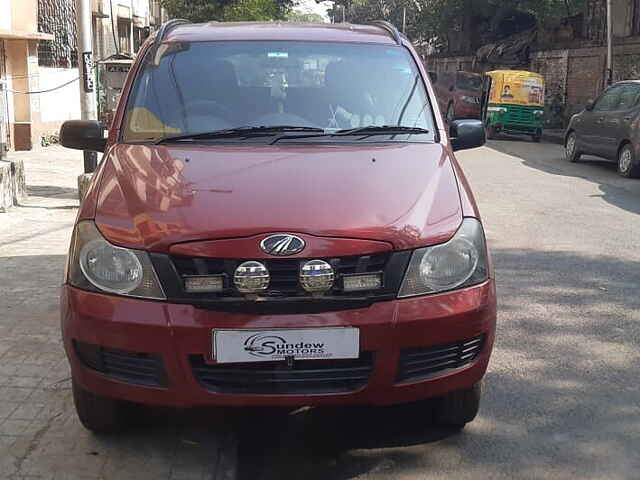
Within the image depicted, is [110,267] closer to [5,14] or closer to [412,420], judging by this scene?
[412,420]

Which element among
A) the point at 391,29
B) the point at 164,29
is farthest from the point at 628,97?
the point at 164,29

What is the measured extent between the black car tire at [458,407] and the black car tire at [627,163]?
35.2ft

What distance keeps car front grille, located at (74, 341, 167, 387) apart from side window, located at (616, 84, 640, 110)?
41.6 feet

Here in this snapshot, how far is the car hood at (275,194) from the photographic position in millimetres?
3066

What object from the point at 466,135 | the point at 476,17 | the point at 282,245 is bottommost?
the point at 282,245

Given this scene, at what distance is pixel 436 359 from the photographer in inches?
126

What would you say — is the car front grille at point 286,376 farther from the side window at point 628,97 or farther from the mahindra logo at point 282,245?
the side window at point 628,97

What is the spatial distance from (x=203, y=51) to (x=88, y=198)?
1.44 meters

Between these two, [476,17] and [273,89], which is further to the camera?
[476,17]

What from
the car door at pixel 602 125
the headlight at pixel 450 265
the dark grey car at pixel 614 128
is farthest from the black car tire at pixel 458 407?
the car door at pixel 602 125

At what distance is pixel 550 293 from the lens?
6137 mm

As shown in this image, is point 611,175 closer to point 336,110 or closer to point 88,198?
point 336,110

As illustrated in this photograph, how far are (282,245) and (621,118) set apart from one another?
1242cm

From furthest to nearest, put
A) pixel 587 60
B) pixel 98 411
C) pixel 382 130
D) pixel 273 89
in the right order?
1. pixel 587 60
2. pixel 273 89
3. pixel 382 130
4. pixel 98 411
